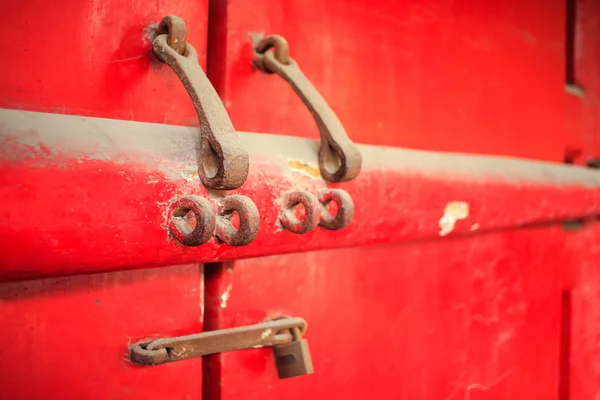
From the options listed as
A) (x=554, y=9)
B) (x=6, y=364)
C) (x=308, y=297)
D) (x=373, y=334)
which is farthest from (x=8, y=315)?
(x=554, y=9)

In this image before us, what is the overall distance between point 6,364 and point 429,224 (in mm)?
525

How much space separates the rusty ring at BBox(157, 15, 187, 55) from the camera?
497mm

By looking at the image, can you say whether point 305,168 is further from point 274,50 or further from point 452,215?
point 452,215

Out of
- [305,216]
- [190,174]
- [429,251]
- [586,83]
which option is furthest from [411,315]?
[586,83]

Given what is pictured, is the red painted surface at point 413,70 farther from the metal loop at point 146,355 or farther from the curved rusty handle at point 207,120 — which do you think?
the metal loop at point 146,355

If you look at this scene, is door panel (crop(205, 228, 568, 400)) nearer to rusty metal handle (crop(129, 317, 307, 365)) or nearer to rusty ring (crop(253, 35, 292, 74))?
rusty metal handle (crop(129, 317, 307, 365))

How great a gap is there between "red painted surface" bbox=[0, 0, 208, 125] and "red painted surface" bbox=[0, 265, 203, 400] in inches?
6.3

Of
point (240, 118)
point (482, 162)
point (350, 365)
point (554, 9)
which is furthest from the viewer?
point (554, 9)

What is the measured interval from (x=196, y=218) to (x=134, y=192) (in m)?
0.05

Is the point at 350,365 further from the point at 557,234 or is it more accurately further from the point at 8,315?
the point at 557,234

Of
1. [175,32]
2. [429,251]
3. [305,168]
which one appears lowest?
[429,251]

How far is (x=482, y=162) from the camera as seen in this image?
850 millimetres

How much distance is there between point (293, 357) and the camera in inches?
23.9

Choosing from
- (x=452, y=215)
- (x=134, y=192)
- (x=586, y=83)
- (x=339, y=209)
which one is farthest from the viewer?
(x=586, y=83)
